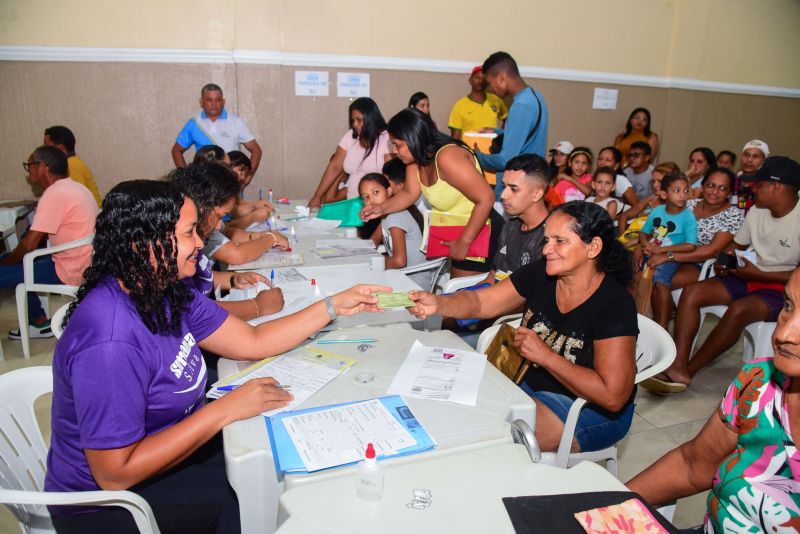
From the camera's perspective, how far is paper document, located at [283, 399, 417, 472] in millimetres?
1312

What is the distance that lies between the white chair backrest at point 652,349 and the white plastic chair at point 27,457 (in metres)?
1.68

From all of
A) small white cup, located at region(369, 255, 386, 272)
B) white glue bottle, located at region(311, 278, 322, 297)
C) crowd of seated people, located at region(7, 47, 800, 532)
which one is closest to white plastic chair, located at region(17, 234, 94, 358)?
crowd of seated people, located at region(7, 47, 800, 532)

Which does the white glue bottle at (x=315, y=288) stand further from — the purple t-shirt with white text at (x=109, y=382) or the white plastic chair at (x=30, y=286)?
the white plastic chair at (x=30, y=286)

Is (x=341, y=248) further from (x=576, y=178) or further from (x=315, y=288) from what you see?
(x=576, y=178)

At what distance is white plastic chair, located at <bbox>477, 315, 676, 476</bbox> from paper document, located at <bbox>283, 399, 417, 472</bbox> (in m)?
0.75

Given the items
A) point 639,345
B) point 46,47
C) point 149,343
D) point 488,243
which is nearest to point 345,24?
point 46,47

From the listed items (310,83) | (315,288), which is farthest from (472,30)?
(315,288)

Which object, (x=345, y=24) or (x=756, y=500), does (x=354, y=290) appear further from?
(x=345, y=24)

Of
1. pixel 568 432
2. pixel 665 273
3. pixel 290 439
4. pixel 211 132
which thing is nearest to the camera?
pixel 290 439

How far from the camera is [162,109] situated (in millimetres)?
5715

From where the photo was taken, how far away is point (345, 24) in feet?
19.1

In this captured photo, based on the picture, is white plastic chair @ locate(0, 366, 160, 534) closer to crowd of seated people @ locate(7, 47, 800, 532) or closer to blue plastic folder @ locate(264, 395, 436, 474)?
crowd of seated people @ locate(7, 47, 800, 532)

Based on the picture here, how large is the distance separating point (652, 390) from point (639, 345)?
1349 mm

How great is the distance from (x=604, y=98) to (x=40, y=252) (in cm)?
639
